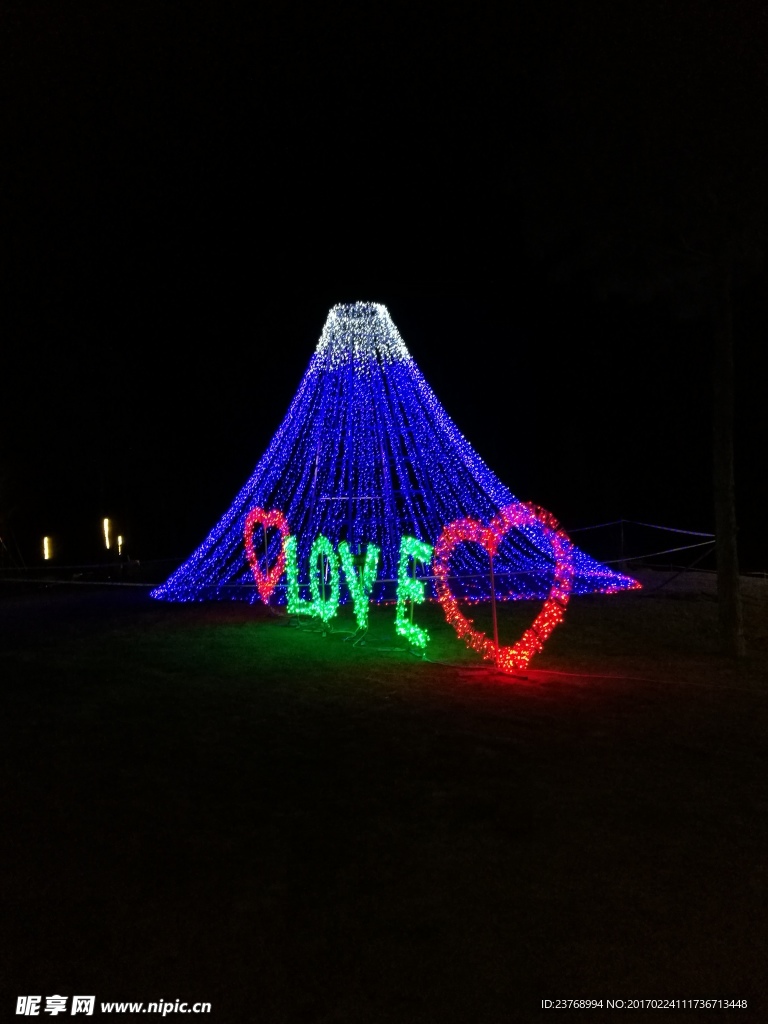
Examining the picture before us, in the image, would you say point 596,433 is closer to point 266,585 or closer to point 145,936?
point 266,585

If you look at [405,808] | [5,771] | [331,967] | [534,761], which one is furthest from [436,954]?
[5,771]

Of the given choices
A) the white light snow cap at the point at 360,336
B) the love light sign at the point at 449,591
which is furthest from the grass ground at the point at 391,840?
the white light snow cap at the point at 360,336

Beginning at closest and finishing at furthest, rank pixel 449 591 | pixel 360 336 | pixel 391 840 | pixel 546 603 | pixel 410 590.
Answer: pixel 391 840, pixel 546 603, pixel 410 590, pixel 449 591, pixel 360 336

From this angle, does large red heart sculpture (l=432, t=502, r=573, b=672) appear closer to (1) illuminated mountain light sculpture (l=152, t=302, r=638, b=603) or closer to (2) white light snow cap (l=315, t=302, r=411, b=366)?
(1) illuminated mountain light sculpture (l=152, t=302, r=638, b=603)

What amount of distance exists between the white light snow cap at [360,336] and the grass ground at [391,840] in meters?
6.16

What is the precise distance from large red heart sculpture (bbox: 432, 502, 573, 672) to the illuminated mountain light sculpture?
3728 millimetres

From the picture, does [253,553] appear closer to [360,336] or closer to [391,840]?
[360,336]

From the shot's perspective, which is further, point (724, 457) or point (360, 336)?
point (360, 336)

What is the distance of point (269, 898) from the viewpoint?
3.35 metres

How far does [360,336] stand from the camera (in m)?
12.7

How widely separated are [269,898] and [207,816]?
37.5 inches

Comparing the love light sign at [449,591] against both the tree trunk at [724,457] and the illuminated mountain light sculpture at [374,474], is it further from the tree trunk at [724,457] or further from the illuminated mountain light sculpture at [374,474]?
the illuminated mountain light sculpture at [374,474]

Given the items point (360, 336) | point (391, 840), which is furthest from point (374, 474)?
point (391, 840)

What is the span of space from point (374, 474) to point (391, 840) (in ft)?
30.8
